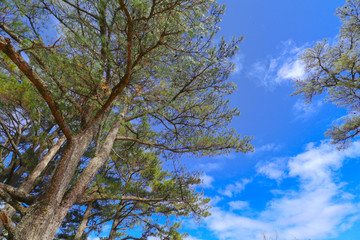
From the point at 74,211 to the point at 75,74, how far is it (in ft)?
26.5

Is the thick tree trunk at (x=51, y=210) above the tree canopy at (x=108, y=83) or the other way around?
the other way around

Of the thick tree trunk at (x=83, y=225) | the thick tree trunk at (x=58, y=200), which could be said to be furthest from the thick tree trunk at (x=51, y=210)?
the thick tree trunk at (x=83, y=225)

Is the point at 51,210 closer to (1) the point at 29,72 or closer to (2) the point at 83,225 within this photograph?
(1) the point at 29,72

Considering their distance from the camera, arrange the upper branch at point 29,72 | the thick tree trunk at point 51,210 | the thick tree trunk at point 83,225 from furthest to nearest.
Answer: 1. the thick tree trunk at point 83,225
2. the thick tree trunk at point 51,210
3. the upper branch at point 29,72

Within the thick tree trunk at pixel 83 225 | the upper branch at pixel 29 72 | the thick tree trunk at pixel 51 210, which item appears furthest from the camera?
the thick tree trunk at pixel 83 225

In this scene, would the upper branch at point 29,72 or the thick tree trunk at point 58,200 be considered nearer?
the upper branch at point 29,72

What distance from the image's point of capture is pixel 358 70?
762 centimetres

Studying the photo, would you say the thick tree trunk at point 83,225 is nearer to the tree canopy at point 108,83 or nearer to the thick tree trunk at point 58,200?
the tree canopy at point 108,83

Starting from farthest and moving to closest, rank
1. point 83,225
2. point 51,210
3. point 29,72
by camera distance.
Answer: point 83,225 → point 51,210 → point 29,72

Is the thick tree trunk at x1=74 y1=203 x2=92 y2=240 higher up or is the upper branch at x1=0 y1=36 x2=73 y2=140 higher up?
the upper branch at x1=0 y1=36 x2=73 y2=140

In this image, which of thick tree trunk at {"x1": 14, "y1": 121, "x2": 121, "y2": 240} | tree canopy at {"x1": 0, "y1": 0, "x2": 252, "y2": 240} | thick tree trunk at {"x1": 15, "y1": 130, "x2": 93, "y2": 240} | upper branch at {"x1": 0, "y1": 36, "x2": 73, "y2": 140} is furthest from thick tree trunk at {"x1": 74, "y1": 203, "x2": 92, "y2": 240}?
upper branch at {"x1": 0, "y1": 36, "x2": 73, "y2": 140}

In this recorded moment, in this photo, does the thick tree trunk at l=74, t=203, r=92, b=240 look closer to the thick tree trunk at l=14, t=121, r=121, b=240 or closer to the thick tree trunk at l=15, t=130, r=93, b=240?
the thick tree trunk at l=14, t=121, r=121, b=240

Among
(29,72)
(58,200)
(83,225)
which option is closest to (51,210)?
(58,200)

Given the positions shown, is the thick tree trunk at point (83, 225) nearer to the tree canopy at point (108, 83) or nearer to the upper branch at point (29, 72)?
the tree canopy at point (108, 83)
